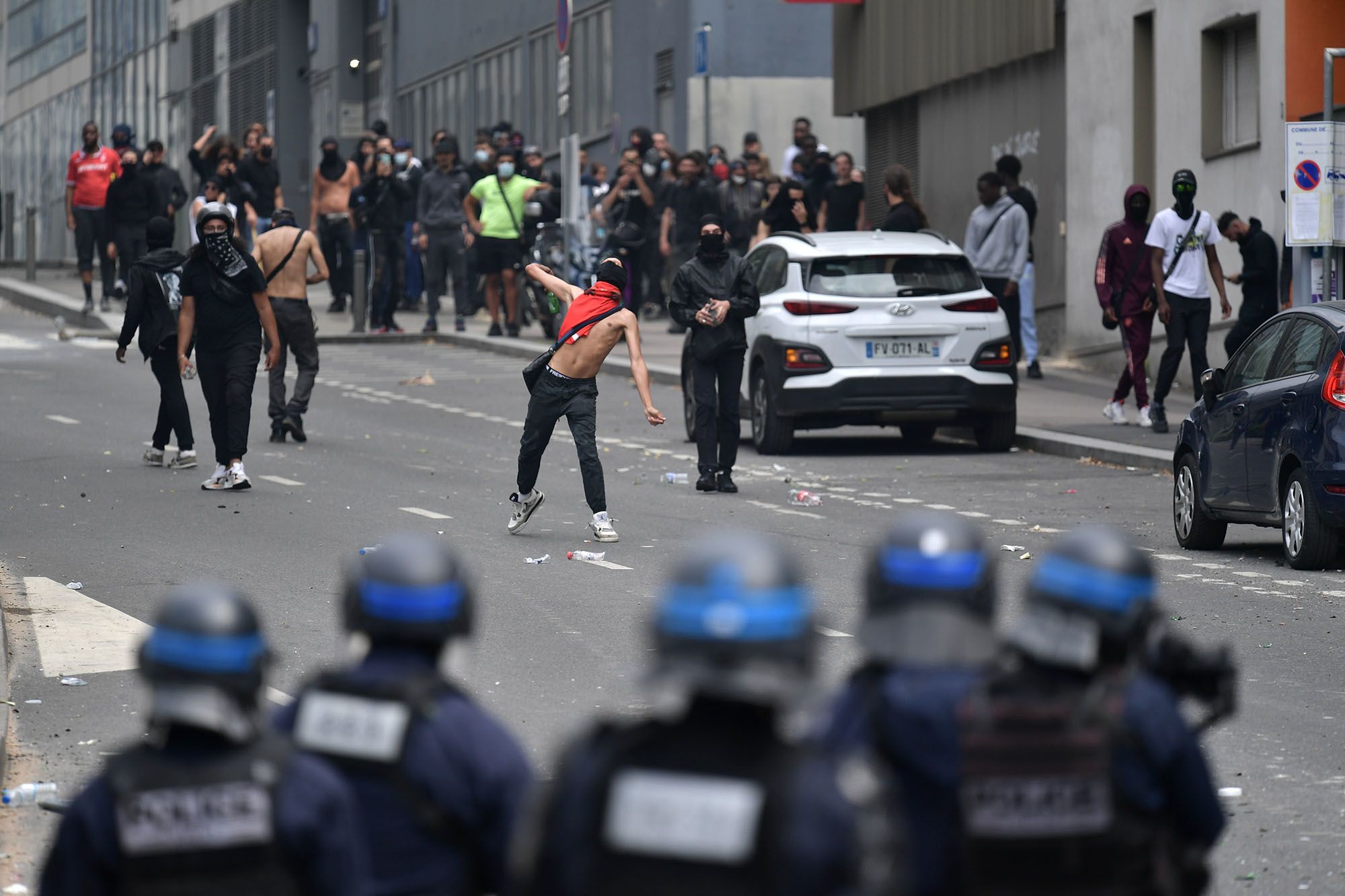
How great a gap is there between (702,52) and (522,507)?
21101 mm

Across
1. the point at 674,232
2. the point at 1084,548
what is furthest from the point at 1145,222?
the point at 1084,548

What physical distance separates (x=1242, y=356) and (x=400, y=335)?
16959 millimetres

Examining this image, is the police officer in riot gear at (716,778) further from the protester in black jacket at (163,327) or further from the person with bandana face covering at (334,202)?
the person with bandana face covering at (334,202)

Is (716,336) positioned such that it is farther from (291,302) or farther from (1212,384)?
(291,302)

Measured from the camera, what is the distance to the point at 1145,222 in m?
18.7

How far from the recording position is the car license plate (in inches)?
685

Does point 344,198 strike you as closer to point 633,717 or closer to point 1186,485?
point 1186,485

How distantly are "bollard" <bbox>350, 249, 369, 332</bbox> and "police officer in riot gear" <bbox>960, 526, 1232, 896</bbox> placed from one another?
2453 cm

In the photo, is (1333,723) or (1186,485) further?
(1186,485)

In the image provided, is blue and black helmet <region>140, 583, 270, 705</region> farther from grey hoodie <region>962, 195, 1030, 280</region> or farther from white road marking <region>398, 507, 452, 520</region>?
grey hoodie <region>962, 195, 1030, 280</region>

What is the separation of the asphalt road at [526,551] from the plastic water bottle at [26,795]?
4.9 inches

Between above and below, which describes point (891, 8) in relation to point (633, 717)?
above

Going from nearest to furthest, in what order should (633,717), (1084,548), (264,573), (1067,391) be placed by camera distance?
(1084,548)
(633,717)
(264,573)
(1067,391)

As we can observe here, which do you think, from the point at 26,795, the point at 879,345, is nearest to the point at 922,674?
the point at 26,795
